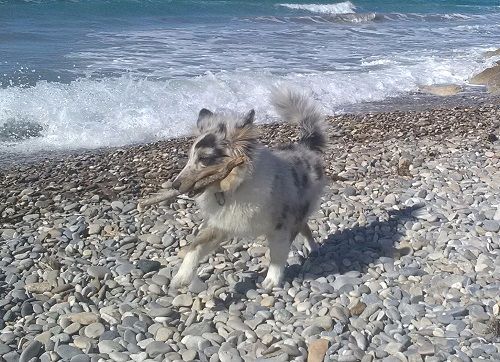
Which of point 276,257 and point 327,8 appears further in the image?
point 327,8

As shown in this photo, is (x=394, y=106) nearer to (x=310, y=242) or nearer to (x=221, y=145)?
(x=310, y=242)

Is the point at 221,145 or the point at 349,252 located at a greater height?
the point at 221,145

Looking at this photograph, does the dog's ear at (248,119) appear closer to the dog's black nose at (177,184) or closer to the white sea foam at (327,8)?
the dog's black nose at (177,184)

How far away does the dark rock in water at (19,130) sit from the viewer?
38.4ft

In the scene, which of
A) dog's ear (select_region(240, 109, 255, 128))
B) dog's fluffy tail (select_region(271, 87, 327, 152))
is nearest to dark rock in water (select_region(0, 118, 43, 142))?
dog's fluffy tail (select_region(271, 87, 327, 152))

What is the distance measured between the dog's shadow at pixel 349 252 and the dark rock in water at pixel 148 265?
771mm

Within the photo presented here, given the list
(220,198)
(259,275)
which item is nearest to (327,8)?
(259,275)

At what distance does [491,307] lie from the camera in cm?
473

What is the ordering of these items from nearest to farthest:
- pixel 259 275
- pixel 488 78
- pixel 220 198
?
pixel 220 198 < pixel 259 275 < pixel 488 78

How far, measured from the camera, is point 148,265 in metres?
5.58

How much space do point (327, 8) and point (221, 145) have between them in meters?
36.8

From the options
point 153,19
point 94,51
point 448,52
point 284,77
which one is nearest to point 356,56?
point 448,52

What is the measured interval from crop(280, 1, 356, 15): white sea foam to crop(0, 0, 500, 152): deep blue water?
337cm

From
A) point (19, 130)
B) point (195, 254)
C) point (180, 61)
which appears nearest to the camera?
point (195, 254)
